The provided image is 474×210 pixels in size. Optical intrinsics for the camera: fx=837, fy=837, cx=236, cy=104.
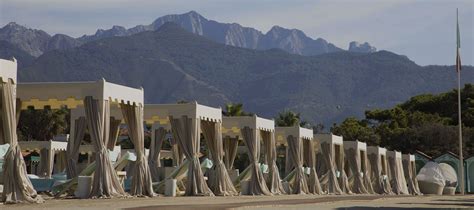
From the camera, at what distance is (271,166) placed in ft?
103

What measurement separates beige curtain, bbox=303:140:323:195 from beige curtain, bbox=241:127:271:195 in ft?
18.9

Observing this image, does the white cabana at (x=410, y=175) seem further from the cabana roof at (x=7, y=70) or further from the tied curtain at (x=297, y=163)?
the cabana roof at (x=7, y=70)

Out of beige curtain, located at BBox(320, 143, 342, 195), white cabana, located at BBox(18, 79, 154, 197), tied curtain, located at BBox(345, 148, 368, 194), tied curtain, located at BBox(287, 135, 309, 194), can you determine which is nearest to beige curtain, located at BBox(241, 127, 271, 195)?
tied curtain, located at BBox(287, 135, 309, 194)

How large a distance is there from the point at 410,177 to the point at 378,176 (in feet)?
17.9

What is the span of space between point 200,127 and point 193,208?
12.1 meters

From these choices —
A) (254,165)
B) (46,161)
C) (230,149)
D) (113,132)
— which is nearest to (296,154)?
(230,149)

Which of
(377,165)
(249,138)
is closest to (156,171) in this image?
(249,138)

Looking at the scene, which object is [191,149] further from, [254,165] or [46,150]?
[46,150]

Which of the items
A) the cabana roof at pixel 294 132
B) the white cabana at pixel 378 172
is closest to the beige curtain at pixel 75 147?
the cabana roof at pixel 294 132

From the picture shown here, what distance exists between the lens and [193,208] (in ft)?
52.2

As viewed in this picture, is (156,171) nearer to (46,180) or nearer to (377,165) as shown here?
(46,180)

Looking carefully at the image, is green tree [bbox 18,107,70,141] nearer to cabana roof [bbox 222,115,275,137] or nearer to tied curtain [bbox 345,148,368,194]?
tied curtain [bbox 345,148,368,194]

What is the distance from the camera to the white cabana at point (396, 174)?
4372cm

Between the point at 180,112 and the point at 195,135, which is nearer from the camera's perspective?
the point at 195,135
